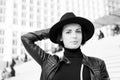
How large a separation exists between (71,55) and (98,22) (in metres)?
22.2

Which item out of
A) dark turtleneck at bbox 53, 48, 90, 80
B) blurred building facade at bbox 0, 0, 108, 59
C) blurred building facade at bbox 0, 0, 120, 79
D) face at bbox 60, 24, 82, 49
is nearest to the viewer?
dark turtleneck at bbox 53, 48, 90, 80

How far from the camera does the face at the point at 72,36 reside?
2.34 meters

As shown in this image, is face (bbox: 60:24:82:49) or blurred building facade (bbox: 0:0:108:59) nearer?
face (bbox: 60:24:82:49)

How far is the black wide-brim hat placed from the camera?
7.84ft

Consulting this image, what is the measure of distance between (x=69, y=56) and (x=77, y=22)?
13.0 inches

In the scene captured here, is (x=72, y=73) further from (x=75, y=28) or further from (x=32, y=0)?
(x=32, y=0)

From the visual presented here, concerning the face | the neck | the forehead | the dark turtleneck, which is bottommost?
the dark turtleneck

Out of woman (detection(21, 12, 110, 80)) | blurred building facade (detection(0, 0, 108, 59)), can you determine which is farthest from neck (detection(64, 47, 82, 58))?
blurred building facade (detection(0, 0, 108, 59))

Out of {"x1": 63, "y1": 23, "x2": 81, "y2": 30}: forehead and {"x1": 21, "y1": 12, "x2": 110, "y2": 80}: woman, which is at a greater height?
{"x1": 63, "y1": 23, "x2": 81, "y2": 30}: forehead

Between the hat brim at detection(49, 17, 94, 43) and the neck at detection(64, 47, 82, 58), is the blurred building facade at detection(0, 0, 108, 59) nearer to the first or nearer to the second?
the hat brim at detection(49, 17, 94, 43)

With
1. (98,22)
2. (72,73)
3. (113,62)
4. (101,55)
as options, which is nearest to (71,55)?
(72,73)

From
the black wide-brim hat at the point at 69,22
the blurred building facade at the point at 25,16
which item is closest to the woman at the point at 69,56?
the black wide-brim hat at the point at 69,22

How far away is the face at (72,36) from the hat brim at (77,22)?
0.15 feet

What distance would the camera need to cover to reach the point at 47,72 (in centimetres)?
227
